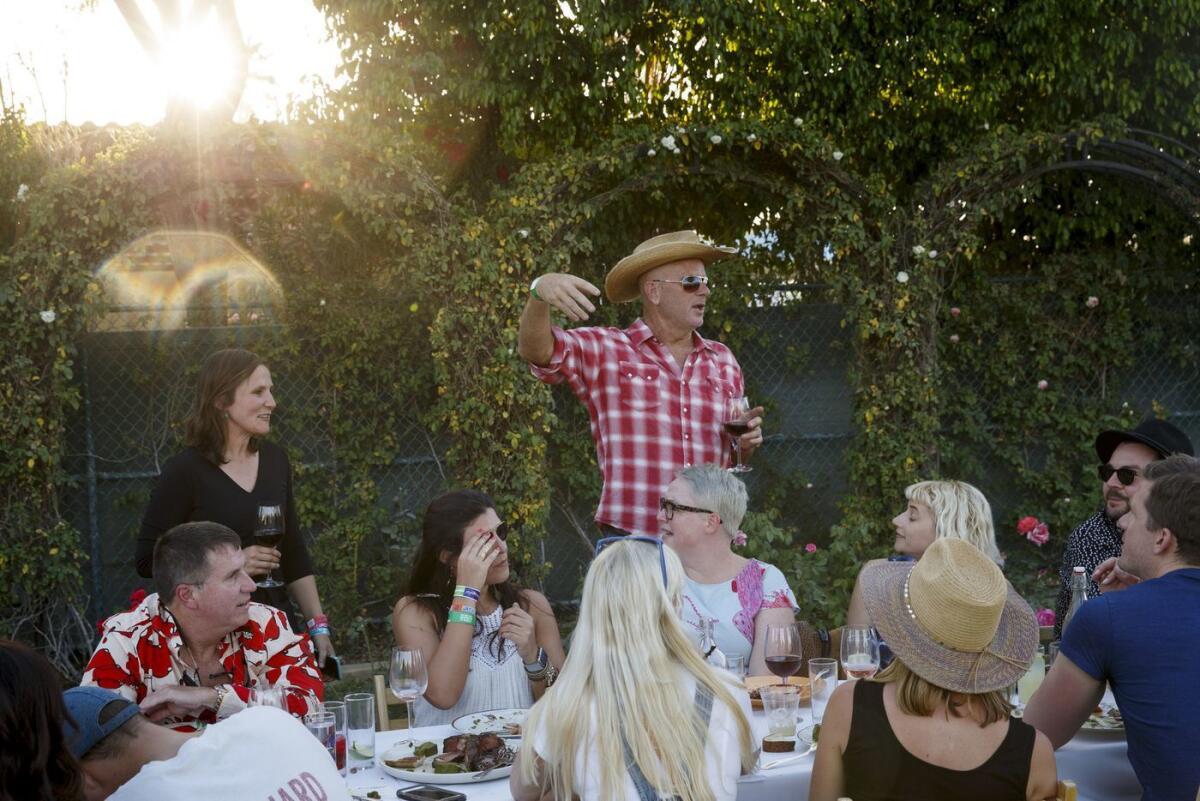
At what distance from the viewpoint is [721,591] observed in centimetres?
360

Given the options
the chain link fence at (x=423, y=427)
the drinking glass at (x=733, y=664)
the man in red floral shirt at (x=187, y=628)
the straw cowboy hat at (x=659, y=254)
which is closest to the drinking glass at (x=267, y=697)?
the man in red floral shirt at (x=187, y=628)

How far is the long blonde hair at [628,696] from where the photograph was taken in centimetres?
216

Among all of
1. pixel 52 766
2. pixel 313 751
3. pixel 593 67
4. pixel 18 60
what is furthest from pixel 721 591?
pixel 18 60

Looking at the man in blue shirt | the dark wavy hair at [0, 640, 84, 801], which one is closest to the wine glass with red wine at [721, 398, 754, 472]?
the man in blue shirt

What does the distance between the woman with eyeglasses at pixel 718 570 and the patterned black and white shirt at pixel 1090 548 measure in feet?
3.89

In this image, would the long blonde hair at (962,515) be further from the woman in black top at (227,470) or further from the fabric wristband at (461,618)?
the woman in black top at (227,470)

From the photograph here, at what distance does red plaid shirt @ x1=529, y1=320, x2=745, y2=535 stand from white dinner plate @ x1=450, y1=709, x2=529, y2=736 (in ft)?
3.59

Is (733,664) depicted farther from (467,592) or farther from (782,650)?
(467,592)

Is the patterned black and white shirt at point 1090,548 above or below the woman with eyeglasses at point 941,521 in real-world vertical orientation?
below

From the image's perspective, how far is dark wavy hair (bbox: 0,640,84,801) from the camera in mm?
1693

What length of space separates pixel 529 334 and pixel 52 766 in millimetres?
2309

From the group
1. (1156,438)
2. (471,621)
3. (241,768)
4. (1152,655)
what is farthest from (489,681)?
(1156,438)

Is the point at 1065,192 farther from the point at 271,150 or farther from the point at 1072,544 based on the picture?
the point at 271,150

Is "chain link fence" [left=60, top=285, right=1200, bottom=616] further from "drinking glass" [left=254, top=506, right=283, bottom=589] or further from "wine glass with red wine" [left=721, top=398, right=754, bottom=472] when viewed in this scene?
"wine glass with red wine" [left=721, top=398, right=754, bottom=472]
